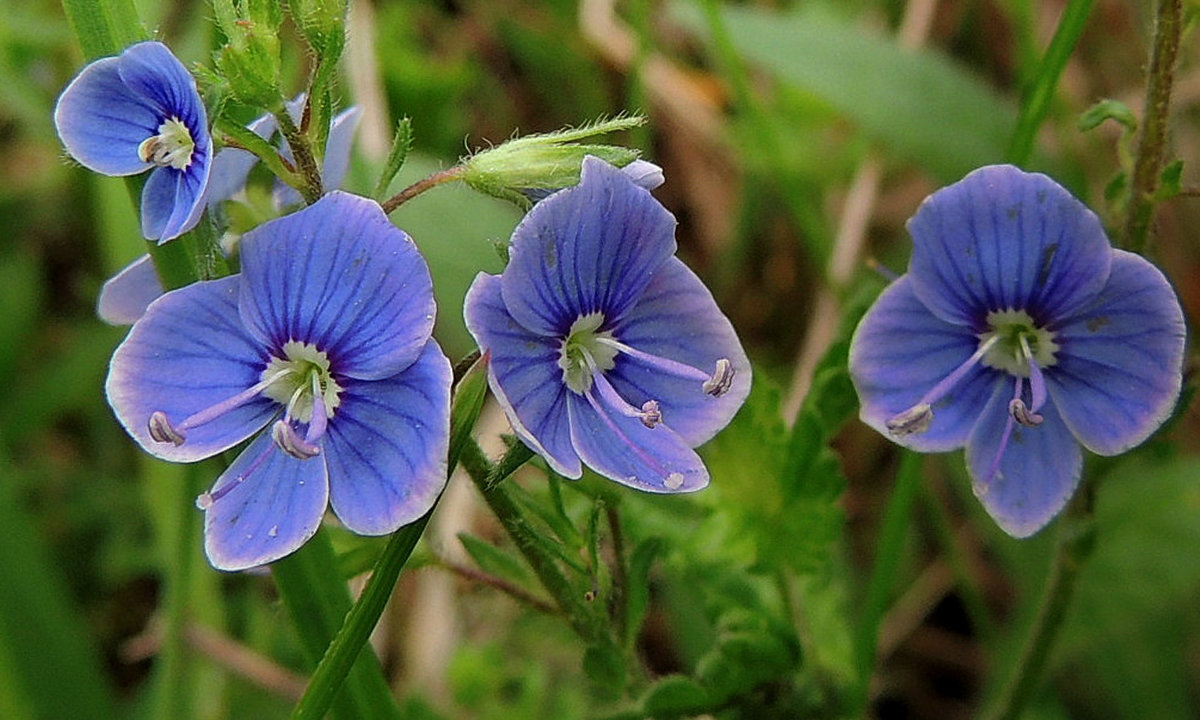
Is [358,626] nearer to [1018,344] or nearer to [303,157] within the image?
[303,157]

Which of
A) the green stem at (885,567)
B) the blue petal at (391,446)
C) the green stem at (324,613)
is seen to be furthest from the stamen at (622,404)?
the green stem at (885,567)

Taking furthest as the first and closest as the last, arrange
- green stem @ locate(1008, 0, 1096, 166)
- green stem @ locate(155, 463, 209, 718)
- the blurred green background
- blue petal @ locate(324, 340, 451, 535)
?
1. the blurred green background
2. green stem @ locate(155, 463, 209, 718)
3. green stem @ locate(1008, 0, 1096, 166)
4. blue petal @ locate(324, 340, 451, 535)

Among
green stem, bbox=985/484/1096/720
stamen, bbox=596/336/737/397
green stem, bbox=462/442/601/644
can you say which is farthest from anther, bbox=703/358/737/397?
green stem, bbox=985/484/1096/720

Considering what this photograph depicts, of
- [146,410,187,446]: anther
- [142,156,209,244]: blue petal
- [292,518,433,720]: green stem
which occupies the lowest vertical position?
[292,518,433,720]: green stem

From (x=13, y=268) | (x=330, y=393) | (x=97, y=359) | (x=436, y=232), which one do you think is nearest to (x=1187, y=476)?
(x=436, y=232)

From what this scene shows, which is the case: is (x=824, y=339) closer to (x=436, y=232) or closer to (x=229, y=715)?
(x=436, y=232)

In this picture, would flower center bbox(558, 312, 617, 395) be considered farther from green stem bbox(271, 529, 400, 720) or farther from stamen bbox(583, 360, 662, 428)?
green stem bbox(271, 529, 400, 720)
